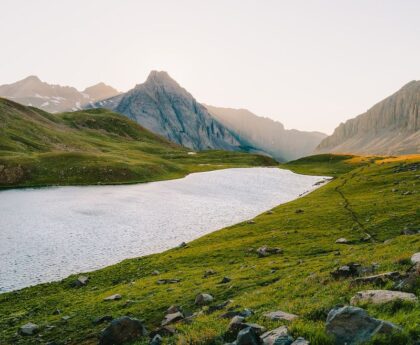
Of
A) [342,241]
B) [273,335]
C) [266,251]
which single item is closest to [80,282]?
[266,251]

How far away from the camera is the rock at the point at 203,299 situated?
81.9 ft

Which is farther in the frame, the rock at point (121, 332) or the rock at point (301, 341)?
the rock at point (121, 332)

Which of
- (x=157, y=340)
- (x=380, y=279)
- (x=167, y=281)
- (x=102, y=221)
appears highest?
(x=380, y=279)

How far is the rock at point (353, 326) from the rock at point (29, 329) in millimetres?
20469

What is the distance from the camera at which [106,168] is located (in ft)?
441

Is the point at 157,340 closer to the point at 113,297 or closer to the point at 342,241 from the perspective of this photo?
the point at 113,297

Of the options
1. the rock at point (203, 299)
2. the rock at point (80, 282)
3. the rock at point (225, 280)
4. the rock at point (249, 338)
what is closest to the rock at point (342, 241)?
the rock at point (225, 280)

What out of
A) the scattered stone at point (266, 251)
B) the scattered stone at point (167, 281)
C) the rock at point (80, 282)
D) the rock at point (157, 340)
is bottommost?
the rock at point (80, 282)

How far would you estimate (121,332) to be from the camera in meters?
19.5

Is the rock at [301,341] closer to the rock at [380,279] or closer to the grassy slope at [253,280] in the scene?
the grassy slope at [253,280]

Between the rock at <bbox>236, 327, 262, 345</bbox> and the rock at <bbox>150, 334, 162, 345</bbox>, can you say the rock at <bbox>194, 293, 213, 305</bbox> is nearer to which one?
the rock at <bbox>150, 334, 162, 345</bbox>

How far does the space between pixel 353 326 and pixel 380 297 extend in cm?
315

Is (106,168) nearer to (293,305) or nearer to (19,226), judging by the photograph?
(19,226)

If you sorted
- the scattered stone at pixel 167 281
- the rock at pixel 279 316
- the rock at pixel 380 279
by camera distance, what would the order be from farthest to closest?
the scattered stone at pixel 167 281
the rock at pixel 380 279
the rock at pixel 279 316
